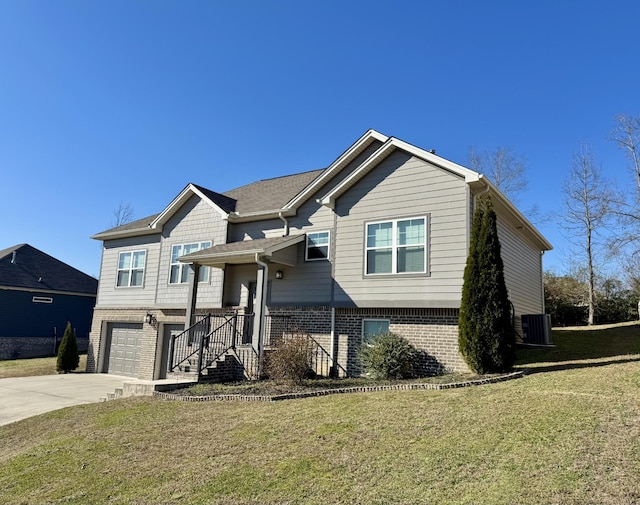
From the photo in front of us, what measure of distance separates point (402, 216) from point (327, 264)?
2753mm

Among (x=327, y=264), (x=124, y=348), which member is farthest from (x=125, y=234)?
(x=327, y=264)

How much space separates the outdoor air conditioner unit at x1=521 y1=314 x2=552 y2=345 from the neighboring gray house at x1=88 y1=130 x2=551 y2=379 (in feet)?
1.21

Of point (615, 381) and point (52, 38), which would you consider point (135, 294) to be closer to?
point (52, 38)

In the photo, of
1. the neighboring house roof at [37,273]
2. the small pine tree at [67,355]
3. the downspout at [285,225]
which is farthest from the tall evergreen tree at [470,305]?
the neighboring house roof at [37,273]

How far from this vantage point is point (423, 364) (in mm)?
11320

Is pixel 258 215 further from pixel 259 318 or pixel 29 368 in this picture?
pixel 29 368

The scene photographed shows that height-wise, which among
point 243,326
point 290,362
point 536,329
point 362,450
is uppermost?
point 536,329

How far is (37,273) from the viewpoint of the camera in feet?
89.2

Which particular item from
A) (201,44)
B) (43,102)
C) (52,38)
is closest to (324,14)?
(201,44)

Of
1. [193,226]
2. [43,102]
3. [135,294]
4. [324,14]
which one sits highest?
[324,14]

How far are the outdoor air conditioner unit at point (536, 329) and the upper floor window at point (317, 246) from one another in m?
7.06

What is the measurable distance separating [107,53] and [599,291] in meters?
25.8

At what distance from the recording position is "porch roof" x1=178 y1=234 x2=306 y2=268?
12.8 meters

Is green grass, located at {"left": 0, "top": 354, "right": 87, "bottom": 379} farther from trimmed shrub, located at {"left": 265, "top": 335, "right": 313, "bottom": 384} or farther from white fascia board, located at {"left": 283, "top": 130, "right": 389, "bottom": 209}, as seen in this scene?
white fascia board, located at {"left": 283, "top": 130, "right": 389, "bottom": 209}
